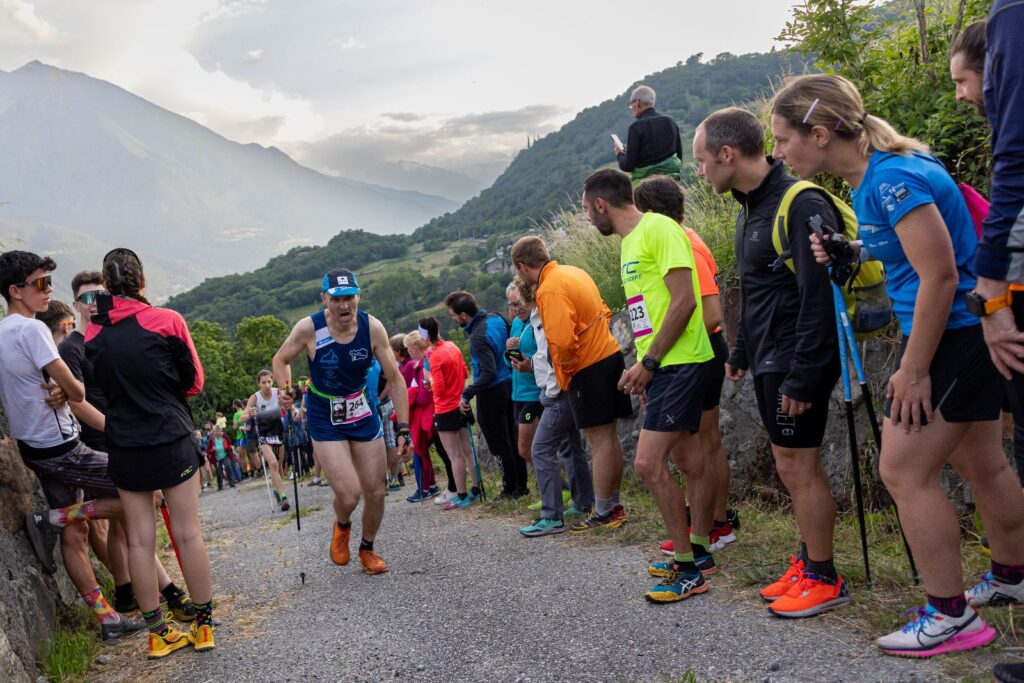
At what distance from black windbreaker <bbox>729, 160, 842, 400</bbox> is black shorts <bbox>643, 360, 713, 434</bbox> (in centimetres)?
37

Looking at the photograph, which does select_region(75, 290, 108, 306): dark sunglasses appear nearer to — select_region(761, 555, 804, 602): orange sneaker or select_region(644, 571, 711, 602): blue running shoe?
select_region(644, 571, 711, 602): blue running shoe

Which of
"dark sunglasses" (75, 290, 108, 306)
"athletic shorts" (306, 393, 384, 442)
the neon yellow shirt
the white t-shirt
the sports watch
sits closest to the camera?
the sports watch

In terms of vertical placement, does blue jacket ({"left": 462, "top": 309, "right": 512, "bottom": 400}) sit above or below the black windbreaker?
below

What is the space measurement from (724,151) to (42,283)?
14.6 ft

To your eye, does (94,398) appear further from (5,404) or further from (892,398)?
(892,398)

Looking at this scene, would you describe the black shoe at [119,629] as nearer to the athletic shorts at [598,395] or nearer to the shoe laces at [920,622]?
the athletic shorts at [598,395]

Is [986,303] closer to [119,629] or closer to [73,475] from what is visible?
Answer: [73,475]

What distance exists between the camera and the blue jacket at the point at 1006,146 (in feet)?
7.68

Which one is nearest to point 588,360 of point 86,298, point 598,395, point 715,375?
point 598,395

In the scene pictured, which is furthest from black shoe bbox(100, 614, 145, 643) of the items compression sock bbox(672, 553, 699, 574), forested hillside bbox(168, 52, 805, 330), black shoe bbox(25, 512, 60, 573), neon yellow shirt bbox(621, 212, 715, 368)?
forested hillside bbox(168, 52, 805, 330)

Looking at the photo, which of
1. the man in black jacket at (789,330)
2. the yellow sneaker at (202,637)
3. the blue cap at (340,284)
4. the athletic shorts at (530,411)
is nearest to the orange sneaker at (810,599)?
the man in black jacket at (789,330)

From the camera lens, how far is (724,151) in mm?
4148

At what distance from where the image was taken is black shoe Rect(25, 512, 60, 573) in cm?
552

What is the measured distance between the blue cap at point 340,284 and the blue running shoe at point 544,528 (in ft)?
8.29
